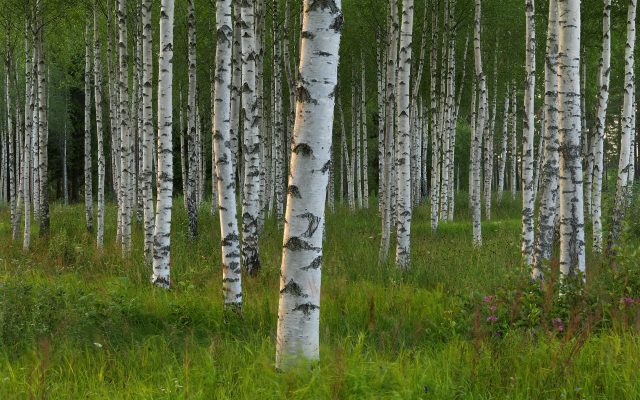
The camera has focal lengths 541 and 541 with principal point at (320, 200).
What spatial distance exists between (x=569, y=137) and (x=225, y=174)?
3904 mm

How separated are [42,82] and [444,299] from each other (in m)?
10.5

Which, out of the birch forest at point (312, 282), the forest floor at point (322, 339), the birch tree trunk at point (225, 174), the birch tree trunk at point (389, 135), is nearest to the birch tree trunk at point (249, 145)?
the birch forest at point (312, 282)

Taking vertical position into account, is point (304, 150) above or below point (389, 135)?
below

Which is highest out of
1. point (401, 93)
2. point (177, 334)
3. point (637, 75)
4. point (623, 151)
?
point (637, 75)

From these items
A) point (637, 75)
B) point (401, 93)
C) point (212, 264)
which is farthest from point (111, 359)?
point (637, 75)

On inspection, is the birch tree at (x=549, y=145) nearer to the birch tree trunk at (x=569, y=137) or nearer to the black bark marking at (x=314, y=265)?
the birch tree trunk at (x=569, y=137)

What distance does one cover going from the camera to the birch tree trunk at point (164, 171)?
7520mm

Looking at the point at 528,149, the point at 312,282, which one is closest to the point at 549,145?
the point at 528,149

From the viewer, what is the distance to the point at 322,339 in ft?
15.8

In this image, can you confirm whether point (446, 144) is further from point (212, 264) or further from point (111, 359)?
point (111, 359)

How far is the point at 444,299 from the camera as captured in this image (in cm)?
660

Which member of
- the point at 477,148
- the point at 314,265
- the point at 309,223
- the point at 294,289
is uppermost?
the point at 477,148

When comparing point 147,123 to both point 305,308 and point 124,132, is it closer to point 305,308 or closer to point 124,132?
point 124,132

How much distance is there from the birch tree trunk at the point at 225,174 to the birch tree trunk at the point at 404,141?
3.23 m
